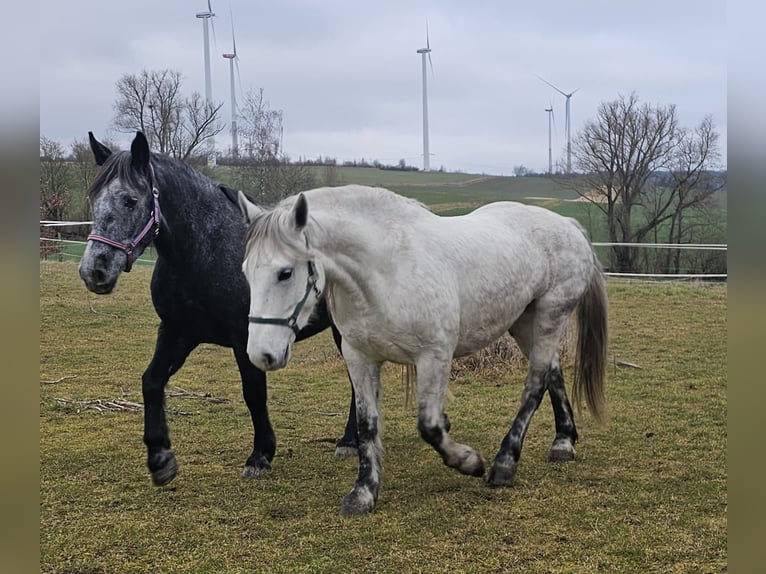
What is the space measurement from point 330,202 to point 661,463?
288 centimetres

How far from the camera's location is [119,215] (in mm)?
3900

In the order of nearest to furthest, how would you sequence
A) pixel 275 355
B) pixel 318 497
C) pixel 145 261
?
pixel 275 355 → pixel 318 497 → pixel 145 261

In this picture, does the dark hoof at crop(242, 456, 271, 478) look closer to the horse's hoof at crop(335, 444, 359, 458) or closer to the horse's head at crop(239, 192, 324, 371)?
the horse's hoof at crop(335, 444, 359, 458)

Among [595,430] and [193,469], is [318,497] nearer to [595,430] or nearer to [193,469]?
[193,469]

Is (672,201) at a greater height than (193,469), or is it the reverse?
(672,201)

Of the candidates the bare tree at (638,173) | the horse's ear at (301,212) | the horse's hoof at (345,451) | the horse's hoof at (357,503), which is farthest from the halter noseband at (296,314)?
the bare tree at (638,173)

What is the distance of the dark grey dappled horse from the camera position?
13.3 ft

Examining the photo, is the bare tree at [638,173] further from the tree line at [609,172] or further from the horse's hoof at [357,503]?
the horse's hoof at [357,503]

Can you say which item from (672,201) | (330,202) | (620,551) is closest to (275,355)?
(330,202)

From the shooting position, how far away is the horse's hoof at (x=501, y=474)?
4379 mm

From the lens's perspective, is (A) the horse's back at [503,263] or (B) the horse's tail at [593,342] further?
(B) the horse's tail at [593,342]

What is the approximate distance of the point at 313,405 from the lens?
6930 millimetres

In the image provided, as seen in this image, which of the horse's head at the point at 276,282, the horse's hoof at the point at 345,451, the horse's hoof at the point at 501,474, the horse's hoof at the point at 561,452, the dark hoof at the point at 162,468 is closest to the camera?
the horse's head at the point at 276,282

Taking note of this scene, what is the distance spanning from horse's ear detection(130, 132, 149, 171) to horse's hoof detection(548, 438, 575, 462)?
3.26 m
